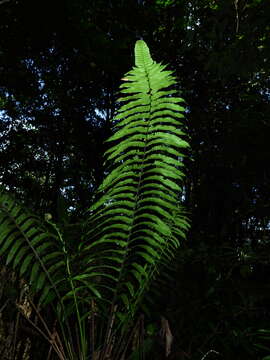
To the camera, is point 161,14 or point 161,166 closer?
point 161,166

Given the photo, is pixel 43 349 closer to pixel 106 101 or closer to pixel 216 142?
pixel 216 142

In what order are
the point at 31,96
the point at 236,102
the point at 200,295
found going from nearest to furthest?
the point at 200,295
the point at 236,102
the point at 31,96

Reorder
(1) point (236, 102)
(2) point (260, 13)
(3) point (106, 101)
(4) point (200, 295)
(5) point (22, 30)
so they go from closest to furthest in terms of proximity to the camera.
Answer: (4) point (200, 295)
(2) point (260, 13)
(5) point (22, 30)
(1) point (236, 102)
(3) point (106, 101)

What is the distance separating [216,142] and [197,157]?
60cm

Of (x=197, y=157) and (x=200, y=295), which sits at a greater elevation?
(x=197, y=157)

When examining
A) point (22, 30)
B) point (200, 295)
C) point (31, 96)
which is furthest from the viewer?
point (31, 96)

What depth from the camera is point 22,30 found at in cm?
733

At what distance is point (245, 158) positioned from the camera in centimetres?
571

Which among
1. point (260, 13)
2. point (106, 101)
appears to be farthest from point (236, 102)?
point (260, 13)

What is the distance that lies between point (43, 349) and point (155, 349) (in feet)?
1.32

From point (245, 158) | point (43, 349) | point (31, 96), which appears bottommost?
point (43, 349)

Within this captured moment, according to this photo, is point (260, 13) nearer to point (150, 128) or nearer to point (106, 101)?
point (150, 128)

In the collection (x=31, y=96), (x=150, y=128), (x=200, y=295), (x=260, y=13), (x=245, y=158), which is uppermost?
(x=31, y=96)

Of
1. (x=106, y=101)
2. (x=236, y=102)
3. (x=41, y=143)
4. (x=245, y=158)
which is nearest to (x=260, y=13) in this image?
(x=245, y=158)
